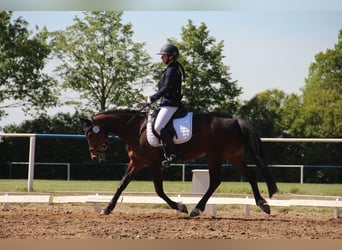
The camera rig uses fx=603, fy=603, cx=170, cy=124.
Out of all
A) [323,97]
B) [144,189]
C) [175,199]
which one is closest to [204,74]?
[323,97]

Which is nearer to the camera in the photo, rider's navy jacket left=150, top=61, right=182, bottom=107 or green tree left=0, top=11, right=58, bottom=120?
rider's navy jacket left=150, top=61, right=182, bottom=107

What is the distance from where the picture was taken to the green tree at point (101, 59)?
23172mm

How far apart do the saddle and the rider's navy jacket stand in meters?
0.16

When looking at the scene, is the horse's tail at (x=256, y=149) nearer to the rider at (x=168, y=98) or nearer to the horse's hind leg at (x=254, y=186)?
the horse's hind leg at (x=254, y=186)

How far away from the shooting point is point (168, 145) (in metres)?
7.33

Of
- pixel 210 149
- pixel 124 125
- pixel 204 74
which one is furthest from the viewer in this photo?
pixel 204 74

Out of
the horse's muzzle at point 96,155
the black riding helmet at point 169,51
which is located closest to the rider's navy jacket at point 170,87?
the black riding helmet at point 169,51

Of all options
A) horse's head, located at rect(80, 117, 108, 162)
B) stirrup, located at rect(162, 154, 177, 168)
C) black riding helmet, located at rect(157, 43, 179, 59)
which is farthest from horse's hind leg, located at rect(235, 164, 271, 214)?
horse's head, located at rect(80, 117, 108, 162)

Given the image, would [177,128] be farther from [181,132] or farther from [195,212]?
[195,212]

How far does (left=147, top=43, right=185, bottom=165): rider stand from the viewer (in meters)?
7.32

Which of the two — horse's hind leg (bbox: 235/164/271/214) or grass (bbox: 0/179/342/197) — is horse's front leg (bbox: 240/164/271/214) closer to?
horse's hind leg (bbox: 235/164/271/214)

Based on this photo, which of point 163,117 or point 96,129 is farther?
point 96,129

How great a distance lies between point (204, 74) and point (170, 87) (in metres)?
14.9

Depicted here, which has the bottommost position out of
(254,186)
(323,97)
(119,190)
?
(119,190)
